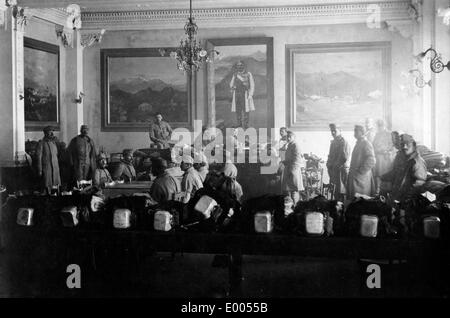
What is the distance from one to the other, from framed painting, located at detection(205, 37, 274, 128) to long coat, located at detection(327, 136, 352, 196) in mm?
4514

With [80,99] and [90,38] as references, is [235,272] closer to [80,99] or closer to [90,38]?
[80,99]

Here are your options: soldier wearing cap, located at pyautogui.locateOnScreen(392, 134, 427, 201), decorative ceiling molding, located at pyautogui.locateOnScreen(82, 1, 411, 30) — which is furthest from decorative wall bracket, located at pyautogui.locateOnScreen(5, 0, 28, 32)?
soldier wearing cap, located at pyautogui.locateOnScreen(392, 134, 427, 201)

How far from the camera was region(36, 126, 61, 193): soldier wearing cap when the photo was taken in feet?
35.2

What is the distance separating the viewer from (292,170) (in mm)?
10172

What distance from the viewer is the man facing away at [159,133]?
1436 centimetres

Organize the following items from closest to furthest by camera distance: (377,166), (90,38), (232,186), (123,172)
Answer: (232,186)
(123,172)
(377,166)
(90,38)

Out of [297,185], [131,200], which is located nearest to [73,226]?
[131,200]

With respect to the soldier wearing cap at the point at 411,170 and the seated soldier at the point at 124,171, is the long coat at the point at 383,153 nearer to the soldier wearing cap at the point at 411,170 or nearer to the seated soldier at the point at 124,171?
the soldier wearing cap at the point at 411,170

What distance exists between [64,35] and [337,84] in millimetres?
8060

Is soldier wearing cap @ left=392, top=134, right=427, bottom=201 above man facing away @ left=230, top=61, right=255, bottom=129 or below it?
below

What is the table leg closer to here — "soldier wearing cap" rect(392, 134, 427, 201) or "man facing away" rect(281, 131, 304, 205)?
"soldier wearing cap" rect(392, 134, 427, 201)

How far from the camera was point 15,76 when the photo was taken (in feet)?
38.0

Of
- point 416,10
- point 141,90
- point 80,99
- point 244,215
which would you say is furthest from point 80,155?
point 416,10

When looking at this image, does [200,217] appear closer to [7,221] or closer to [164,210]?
[164,210]
